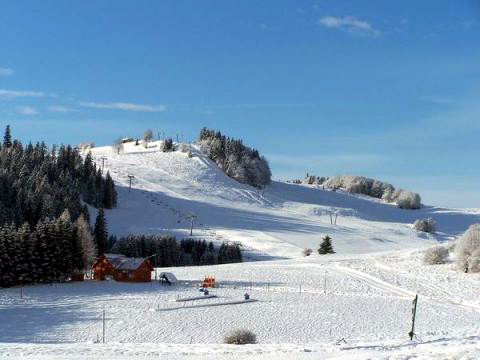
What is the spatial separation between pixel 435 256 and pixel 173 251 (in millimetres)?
45383

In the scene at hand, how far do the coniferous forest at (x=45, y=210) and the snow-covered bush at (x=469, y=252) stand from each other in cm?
4681

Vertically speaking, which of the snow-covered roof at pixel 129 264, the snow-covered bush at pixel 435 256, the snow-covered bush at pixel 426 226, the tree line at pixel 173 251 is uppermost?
the snow-covered bush at pixel 426 226

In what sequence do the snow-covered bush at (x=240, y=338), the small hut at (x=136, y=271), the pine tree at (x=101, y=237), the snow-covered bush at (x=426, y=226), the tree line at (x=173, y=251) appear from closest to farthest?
the snow-covered bush at (x=240, y=338) < the small hut at (x=136, y=271) < the tree line at (x=173, y=251) < the pine tree at (x=101, y=237) < the snow-covered bush at (x=426, y=226)

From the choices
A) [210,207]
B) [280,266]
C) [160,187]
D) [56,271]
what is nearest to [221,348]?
[56,271]

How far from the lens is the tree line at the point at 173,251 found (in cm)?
9438

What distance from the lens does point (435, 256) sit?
3019 inches

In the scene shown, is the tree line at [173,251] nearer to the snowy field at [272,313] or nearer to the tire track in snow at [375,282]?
the snowy field at [272,313]

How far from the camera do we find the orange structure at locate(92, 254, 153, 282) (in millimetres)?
63656

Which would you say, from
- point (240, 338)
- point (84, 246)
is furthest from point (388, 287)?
point (84, 246)

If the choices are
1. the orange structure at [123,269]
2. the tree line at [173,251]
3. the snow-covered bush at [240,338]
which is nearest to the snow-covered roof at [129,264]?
the orange structure at [123,269]

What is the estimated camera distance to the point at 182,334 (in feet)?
120

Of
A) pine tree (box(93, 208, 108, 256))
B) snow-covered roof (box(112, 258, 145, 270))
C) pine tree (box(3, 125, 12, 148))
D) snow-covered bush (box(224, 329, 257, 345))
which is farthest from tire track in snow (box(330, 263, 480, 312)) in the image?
pine tree (box(3, 125, 12, 148))

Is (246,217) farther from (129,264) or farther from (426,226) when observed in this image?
(129,264)

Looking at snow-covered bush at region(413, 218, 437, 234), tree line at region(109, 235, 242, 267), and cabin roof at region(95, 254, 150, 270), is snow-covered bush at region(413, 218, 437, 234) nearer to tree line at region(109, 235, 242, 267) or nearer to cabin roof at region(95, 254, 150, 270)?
tree line at region(109, 235, 242, 267)
